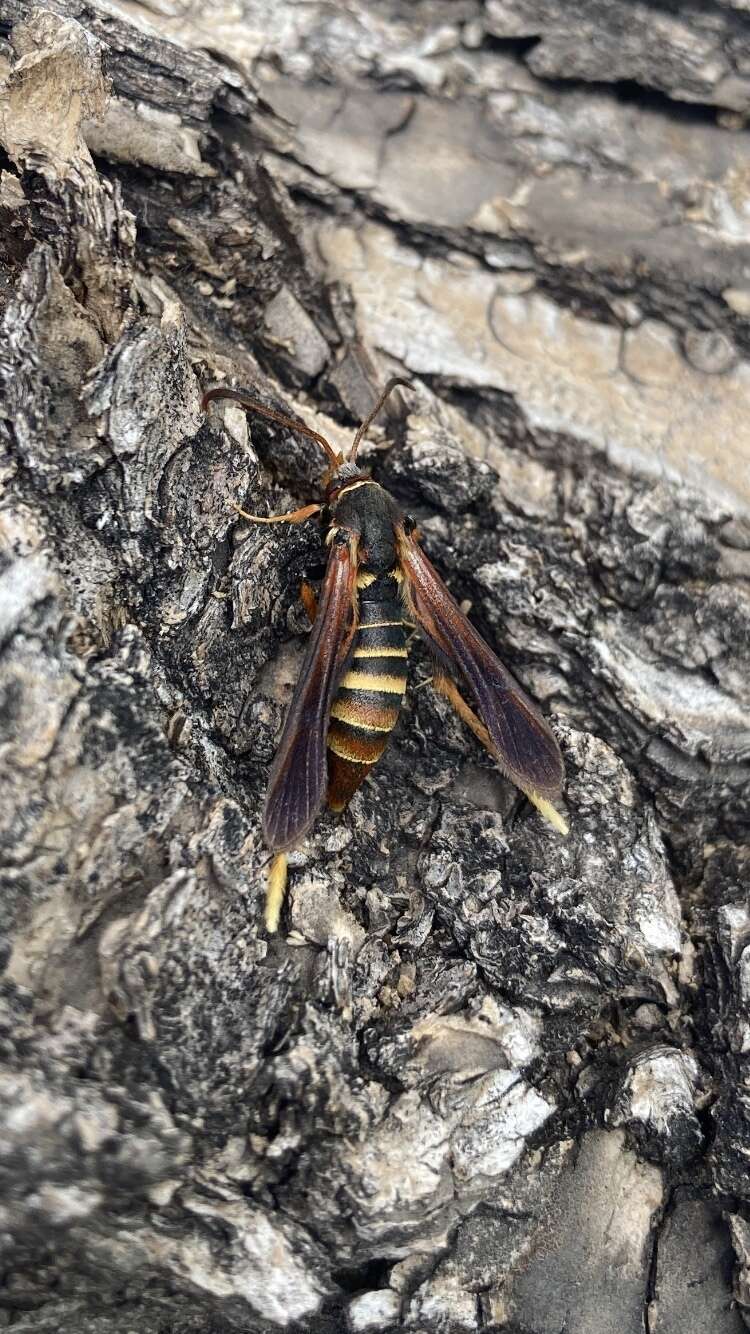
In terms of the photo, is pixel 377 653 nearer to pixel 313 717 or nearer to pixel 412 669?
pixel 412 669

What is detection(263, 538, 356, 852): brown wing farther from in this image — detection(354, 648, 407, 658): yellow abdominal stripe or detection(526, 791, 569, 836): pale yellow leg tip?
detection(526, 791, 569, 836): pale yellow leg tip

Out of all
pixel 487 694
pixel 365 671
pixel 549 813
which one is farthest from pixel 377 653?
pixel 549 813

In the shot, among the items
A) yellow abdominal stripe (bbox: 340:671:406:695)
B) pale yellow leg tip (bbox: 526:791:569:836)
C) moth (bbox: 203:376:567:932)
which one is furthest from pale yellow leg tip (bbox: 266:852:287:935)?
pale yellow leg tip (bbox: 526:791:569:836)

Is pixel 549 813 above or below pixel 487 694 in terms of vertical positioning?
below

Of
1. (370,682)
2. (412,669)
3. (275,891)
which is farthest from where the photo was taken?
(412,669)

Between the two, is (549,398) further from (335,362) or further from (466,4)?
(466,4)

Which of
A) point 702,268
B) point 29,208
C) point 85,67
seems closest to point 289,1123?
point 29,208
